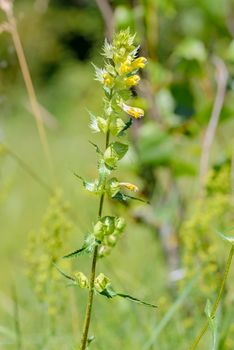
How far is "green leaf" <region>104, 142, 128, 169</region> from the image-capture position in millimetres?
595

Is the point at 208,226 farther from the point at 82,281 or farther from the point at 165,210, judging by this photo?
the point at 82,281

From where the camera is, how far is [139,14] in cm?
152

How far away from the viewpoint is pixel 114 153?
597 mm

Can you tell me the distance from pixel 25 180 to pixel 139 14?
6.98 feet

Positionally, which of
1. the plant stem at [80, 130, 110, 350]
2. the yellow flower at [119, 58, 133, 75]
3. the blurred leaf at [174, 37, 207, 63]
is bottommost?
the plant stem at [80, 130, 110, 350]

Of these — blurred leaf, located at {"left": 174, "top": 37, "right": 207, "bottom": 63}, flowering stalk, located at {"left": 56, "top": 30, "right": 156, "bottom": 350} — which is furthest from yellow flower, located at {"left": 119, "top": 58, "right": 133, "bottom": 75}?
blurred leaf, located at {"left": 174, "top": 37, "right": 207, "bottom": 63}

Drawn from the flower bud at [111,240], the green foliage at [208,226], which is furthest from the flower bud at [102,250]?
the green foliage at [208,226]

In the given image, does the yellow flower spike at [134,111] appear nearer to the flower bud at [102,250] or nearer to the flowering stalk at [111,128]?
the flowering stalk at [111,128]

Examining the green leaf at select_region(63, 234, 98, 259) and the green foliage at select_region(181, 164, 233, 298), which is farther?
the green foliage at select_region(181, 164, 233, 298)

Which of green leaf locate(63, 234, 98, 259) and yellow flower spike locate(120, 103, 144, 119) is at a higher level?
yellow flower spike locate(120, 103, 144, 119)

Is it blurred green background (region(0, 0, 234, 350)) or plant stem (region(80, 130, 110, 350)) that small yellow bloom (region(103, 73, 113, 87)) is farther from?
blurred green background (region(0, 0, 234, 350))

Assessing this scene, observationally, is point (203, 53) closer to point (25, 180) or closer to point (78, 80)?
point (25, 180)

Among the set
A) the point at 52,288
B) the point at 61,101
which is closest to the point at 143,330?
the point at 52,288

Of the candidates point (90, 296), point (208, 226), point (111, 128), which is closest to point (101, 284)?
point (90, 296)
